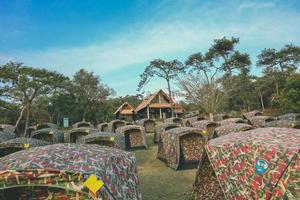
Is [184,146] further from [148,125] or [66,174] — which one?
[148,125]

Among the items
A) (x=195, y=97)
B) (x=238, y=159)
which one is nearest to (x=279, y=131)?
(x=238, y=159)

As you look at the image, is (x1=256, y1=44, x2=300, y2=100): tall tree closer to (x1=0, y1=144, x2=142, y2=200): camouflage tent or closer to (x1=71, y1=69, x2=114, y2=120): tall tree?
(x1=71, y1=69, x2=114, y2=120): tall tree

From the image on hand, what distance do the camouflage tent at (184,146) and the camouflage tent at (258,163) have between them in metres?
5.37

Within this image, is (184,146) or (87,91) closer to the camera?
(184,146)

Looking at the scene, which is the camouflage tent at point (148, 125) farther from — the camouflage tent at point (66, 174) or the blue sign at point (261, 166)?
the blue sign at point (261, 166)

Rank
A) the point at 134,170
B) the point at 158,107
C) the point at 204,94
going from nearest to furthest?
the point at 134,170, the point at 204,94, the point at 158,107

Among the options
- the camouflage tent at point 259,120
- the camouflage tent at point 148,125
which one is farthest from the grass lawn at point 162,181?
the camouflage tent at point 148,125

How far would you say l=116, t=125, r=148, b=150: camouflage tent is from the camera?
18156 millimetres

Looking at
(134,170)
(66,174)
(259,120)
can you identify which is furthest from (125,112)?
(66,174)

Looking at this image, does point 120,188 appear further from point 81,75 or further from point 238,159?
point 81,75

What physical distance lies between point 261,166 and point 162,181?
534 centimetres

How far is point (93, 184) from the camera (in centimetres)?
370

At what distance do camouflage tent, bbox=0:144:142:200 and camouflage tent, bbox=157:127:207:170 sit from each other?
21.5ft

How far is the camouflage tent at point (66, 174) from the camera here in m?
3.76
